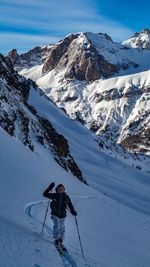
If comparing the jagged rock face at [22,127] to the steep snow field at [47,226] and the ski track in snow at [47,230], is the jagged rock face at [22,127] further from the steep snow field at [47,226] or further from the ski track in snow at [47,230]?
the ski track in snow at [47,230]

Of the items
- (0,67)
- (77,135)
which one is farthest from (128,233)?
(77,135)

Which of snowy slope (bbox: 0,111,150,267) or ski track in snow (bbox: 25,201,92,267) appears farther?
ski track in snow (bbox: 25,201,92,267)

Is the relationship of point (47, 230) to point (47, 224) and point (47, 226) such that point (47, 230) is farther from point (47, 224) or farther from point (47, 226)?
point (47, 224)

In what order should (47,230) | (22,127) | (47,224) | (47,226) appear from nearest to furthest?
(47,230)
(47,226)
(47,224)
(22,127)

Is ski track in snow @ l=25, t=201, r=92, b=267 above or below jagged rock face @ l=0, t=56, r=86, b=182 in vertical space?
below

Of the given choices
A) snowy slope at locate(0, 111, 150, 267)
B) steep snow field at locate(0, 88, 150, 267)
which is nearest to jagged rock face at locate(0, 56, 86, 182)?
steep snow field at locate(0, 88, 150, 267)

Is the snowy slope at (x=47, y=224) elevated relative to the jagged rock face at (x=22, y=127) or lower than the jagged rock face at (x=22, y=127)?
lower

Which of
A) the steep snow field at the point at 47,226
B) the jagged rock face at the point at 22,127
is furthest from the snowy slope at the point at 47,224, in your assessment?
the jagged rock face at the point at 22,127

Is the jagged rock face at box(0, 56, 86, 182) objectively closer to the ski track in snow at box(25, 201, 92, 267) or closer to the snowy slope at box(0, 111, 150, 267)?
the snowy slope at box(0, 111, 150, 267)

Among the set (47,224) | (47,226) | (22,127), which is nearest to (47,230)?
(47,226)

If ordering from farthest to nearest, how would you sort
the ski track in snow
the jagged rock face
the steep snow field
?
the jagged rock face → the ski track in snow → the steep snow field

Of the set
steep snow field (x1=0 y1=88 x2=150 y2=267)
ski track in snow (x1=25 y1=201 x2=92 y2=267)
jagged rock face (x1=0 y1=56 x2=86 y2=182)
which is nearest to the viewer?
steep snow field (x1=0 y1=88 x2=150 y2=267)

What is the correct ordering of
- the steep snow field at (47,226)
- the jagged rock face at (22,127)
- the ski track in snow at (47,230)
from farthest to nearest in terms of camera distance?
the jagged rock face at (22,127) → the ski track in snow at (47,230) → the steep snow field at (47,226)

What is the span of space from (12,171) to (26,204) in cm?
389
